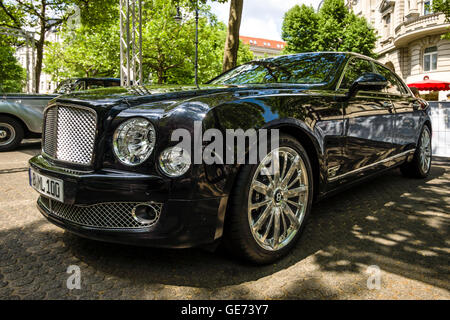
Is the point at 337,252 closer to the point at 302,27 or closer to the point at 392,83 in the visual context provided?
the point at 392,83

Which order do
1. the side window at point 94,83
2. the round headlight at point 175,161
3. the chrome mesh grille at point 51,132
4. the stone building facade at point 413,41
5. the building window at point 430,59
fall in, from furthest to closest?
1. the building window at point 430,59
2. the stone building facade at point 413,41
3. the side window at point 94,83
4. the chrome mesh grille at point 51,132
5. the round headlight at point 175,161

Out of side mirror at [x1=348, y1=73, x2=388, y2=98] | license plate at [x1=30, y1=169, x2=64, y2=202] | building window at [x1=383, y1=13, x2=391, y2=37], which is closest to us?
license plate at [x1=30, y1=169, x2=64, y2=202]

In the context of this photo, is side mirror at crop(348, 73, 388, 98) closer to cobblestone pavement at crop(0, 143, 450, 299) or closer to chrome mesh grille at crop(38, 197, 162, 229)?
cobblestone pavement at crop(0, 143, 450, 299)

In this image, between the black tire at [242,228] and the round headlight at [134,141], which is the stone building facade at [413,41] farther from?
the round headlight at [134,141]

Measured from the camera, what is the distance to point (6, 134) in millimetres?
7926

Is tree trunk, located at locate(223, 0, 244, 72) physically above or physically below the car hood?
above

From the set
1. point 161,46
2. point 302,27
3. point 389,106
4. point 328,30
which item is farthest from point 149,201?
point 302,27

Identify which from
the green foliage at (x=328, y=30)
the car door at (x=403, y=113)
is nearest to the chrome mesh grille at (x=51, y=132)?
the car door at (x=403, y=113)

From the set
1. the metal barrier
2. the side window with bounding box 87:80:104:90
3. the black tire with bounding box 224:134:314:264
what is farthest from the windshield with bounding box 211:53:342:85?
the side window with bounding box 87:80:104:90

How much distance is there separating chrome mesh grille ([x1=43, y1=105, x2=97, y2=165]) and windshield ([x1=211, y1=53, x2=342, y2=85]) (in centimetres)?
165

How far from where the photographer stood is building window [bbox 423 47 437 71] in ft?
78.8

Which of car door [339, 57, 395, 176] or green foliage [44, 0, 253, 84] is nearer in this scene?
car door [339, 57, 395, 176]

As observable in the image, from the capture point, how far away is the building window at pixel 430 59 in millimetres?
24031

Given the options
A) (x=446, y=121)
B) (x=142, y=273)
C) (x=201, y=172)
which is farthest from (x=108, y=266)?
(x=446, y=121)
